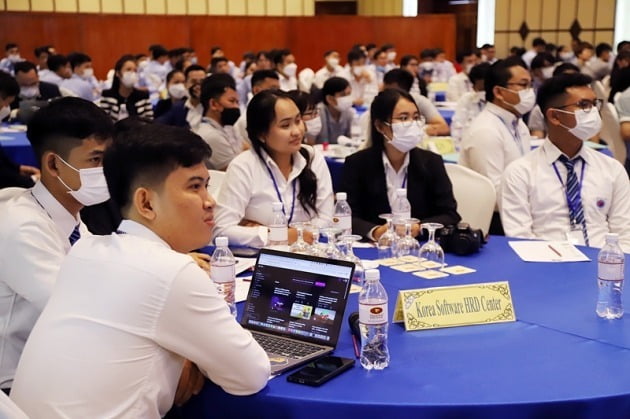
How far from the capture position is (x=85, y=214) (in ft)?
10.5

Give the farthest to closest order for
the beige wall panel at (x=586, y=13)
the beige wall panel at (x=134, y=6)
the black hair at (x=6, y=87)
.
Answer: the beige wall panel at (x=586, y=13) → the beige wall panel at (x=134, y=6) → the black hair at (x=6, y=87)

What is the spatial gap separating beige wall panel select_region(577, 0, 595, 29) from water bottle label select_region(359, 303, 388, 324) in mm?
17659

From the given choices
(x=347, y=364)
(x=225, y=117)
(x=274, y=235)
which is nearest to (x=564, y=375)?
(x=347, y=364)

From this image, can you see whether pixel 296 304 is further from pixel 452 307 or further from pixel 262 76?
pixel 262 76

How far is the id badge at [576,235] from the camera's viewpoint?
3.27 metres

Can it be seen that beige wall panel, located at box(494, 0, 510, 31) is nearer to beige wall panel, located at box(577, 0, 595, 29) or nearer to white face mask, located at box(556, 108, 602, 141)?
beige wall panel, located at box(577, 0, 595, 29)

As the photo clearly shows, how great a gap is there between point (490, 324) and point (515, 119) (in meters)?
2.88

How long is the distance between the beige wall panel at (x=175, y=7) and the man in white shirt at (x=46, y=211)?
16.0 metres

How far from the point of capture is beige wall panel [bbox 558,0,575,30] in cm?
1805

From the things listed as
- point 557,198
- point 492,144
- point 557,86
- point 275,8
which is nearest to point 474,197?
point 557,198

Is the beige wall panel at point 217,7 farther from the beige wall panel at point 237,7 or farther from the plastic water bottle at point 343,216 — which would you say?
the plastic water bottle at point 343,216

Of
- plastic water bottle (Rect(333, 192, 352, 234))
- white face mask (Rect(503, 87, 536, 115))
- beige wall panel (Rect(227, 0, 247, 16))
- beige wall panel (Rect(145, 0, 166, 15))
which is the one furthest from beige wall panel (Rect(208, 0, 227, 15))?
plastic water bottle (Rect(333, 192, 352, 234))

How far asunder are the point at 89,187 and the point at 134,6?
16047 millimetres

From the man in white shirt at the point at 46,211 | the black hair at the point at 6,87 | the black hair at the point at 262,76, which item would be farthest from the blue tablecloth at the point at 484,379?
the black hair at the point at 262,76
